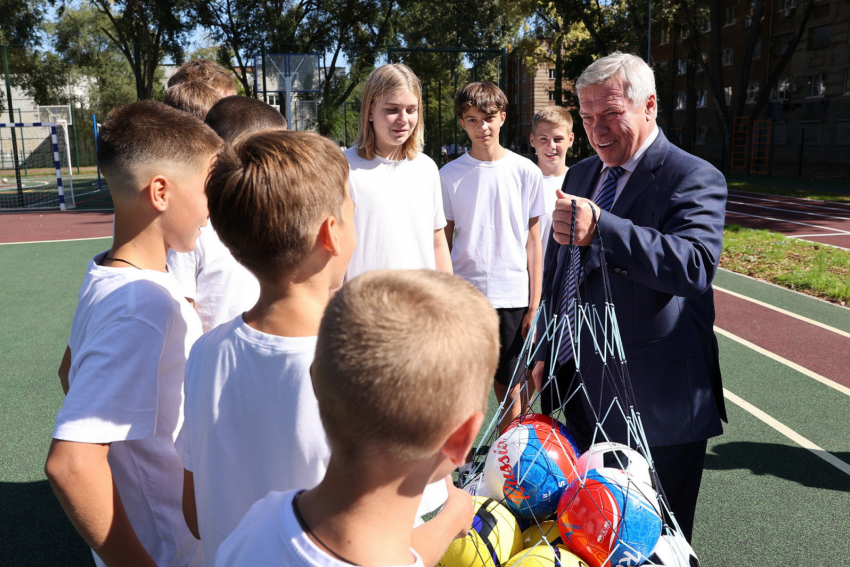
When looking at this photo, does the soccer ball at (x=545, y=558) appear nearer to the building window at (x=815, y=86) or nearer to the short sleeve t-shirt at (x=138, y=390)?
the short sleeve t-shirt at (x=138, y=390)

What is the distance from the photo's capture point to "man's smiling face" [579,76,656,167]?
2385 millimetres

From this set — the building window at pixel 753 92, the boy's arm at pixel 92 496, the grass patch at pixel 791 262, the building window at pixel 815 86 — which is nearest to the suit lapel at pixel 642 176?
the boy's arm at pixel 92 496

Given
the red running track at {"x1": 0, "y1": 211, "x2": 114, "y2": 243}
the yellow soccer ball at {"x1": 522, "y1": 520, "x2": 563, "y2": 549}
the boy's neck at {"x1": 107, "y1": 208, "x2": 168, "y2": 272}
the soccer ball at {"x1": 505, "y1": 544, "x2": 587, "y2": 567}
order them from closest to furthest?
the boy's neck at {"x1": 107, "y1": 208, "x2": 168, "y2": 272}
the soccer ball at {"x1": 505, "y1": 544, "x2": 587, "y2": 567}
the yellow soccer ball at {"x1": 522, "y1": 520, "x2": 563, "y2": 549}
the red running track at {"x1": 0, "y1": 211, "x2": 114, "y2": 243}

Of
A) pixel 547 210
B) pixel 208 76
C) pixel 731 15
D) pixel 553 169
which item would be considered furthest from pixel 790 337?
pixel 731 15

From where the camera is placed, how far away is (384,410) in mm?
937

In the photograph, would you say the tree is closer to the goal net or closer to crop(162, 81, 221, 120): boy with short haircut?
the goal net

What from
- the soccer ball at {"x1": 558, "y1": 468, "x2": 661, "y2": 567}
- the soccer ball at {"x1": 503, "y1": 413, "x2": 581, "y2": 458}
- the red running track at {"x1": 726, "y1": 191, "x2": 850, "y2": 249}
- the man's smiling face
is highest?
the man's smiling face

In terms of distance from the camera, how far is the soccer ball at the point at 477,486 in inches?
86.9

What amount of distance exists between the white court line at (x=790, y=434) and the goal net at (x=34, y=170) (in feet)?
66.9

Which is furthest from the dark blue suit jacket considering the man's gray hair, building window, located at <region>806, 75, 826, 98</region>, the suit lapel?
building window, located at <region>806, 75, 826, 98</region>

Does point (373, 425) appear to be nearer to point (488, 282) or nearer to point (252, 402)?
point (252, 402)

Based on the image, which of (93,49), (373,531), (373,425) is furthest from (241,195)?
(93,49)

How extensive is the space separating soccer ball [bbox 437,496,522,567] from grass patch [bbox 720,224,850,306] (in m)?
7.32

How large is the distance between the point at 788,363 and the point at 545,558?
4.71 metres
